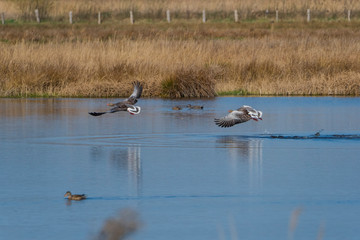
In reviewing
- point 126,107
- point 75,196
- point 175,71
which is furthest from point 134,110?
point 175,71

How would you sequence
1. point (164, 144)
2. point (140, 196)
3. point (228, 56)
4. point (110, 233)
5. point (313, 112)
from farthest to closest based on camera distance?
point (228, 56) < point (313, 112) < point (164, 144) < point (140, 196) < point (110, 233)

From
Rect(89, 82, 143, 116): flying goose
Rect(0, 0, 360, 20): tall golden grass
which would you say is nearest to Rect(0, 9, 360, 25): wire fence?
Rect(0, 0, 360, 20): tall golden grass

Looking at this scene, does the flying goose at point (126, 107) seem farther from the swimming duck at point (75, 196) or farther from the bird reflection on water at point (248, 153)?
the swimming duck at point (75, 196)

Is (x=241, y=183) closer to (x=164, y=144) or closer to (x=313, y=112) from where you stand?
(x=164, y=144)

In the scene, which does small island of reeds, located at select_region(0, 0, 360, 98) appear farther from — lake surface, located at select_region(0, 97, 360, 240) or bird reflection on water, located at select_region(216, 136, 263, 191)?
bird reflection on water, located at select_region(216, 136, 263, 191)

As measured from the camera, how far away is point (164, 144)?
11.2 m

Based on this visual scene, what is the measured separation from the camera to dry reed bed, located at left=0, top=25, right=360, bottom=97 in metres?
18.4

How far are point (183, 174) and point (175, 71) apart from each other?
31.4ft

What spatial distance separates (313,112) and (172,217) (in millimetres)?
8504

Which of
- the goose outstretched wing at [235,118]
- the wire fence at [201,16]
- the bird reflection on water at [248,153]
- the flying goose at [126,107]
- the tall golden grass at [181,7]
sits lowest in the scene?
the bird reflection on water at [248,153]

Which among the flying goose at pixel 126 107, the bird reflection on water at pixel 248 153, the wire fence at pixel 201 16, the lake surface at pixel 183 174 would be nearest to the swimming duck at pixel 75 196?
the lake surface at pixel 183 174

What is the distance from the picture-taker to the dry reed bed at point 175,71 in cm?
1844

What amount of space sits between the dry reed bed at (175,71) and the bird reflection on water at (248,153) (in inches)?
261

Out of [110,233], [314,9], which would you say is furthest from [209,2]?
[110,233]
